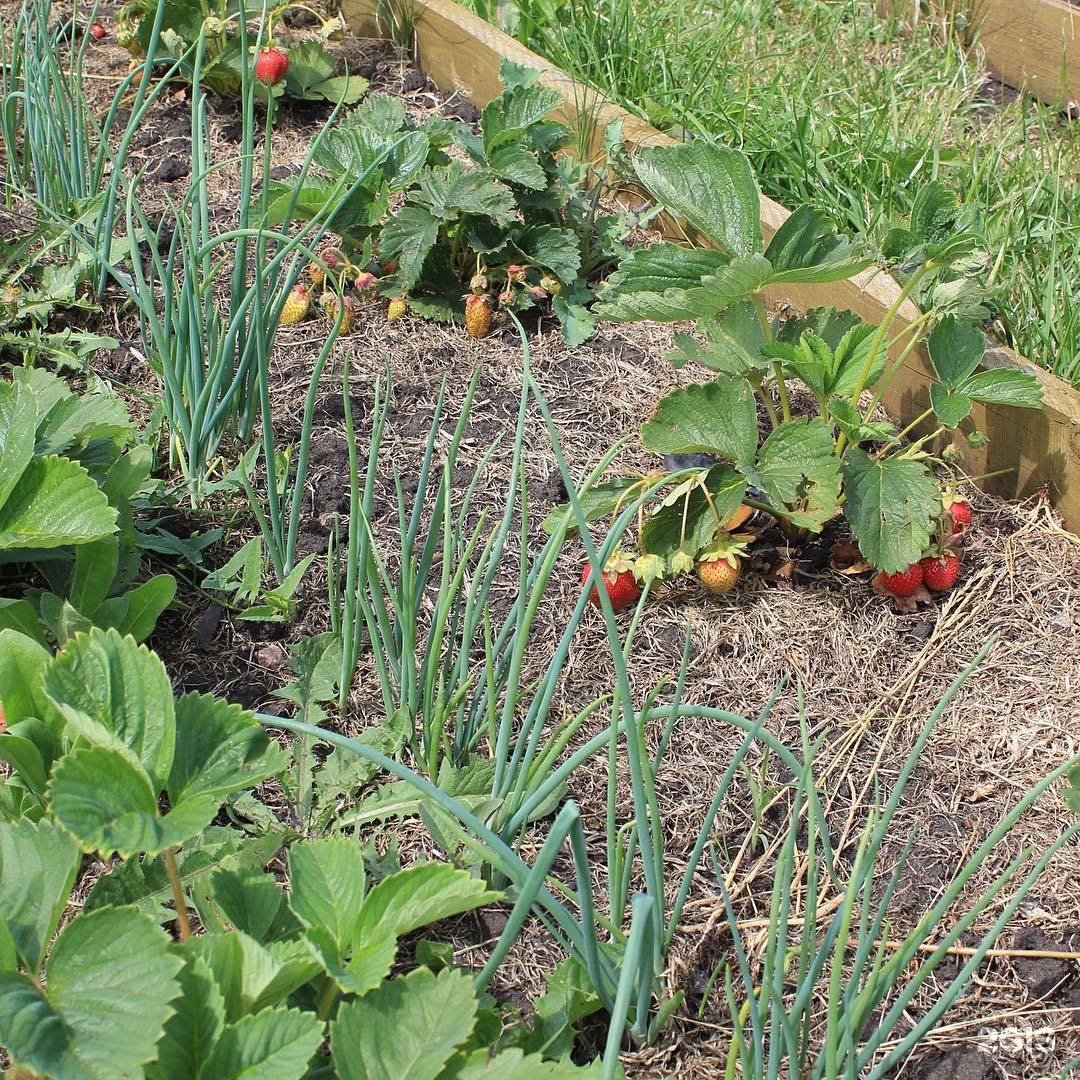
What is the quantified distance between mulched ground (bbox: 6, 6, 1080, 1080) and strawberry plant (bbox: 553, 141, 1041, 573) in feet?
0.55

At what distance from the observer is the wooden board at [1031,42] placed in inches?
116

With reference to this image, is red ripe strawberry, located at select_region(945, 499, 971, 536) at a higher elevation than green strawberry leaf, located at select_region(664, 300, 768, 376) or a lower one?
lower

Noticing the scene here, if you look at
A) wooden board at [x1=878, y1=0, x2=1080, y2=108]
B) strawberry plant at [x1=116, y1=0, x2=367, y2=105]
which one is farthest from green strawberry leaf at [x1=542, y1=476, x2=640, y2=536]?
wooden board at [x1=878, y1=0, x2=1080, y2=108]

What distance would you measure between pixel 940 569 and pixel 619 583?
0.50m

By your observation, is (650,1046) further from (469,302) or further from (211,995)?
(469,302)

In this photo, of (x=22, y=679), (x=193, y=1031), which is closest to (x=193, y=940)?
(x=193, y=1031)

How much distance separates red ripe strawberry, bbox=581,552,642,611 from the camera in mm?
1737

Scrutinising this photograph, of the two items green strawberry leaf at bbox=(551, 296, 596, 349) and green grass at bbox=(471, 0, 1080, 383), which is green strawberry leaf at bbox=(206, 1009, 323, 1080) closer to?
green strawberry leaf at bbox=(551, 296, 596, 349)

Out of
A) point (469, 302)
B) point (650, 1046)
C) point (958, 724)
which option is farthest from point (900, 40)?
point (650, 1046)

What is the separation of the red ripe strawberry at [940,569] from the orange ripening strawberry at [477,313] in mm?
942

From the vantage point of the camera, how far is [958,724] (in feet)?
5.63

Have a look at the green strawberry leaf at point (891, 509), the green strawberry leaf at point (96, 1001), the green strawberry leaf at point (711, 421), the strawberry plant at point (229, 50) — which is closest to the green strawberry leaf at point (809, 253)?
the green strawberry leaf at point (711, 421)

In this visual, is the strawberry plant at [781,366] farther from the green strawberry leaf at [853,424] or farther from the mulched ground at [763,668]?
the mulched ground at [763,668]

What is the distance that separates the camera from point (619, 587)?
178 centimetres
